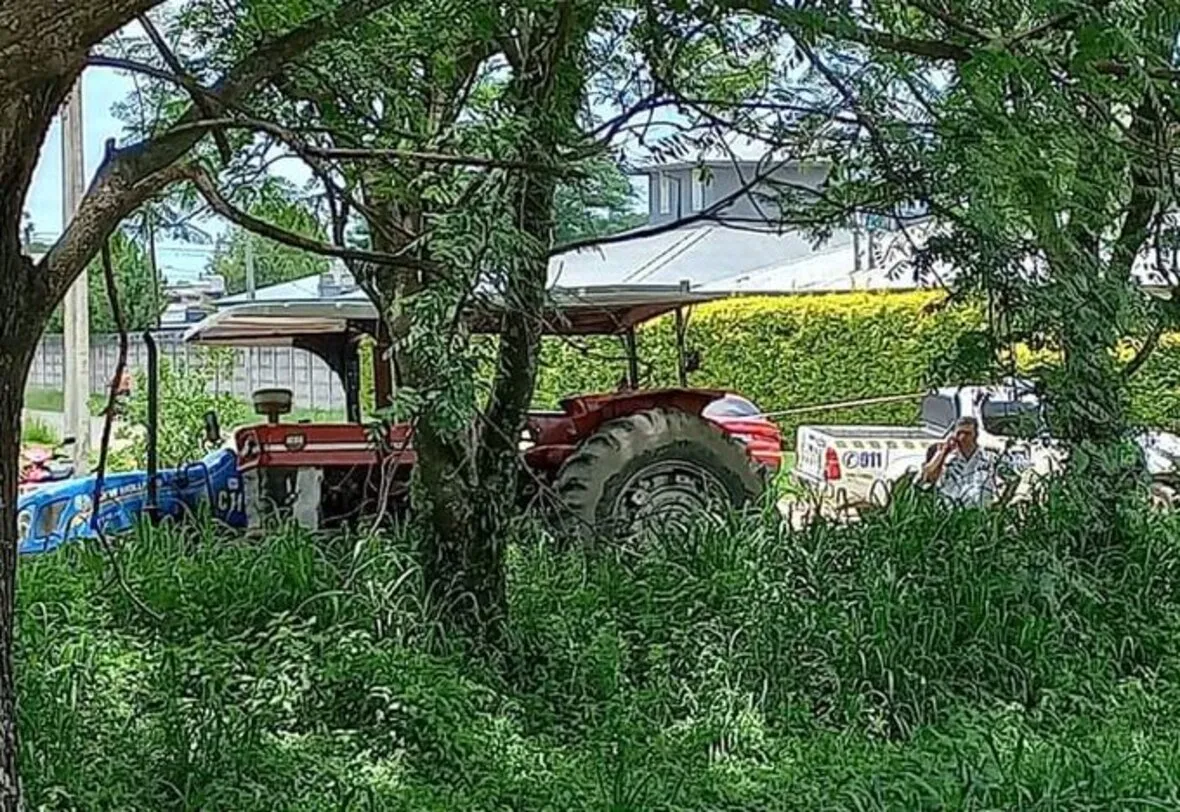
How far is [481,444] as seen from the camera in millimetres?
4969

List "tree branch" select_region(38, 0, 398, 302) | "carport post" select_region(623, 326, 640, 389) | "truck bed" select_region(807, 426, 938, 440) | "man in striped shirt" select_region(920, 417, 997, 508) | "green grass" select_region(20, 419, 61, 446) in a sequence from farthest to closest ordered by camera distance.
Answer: "green grass" select_region(20, 419, 61, 446)
"truck bed" select_region(807, 426, 938, 440)
"carport post" select_region(623, 326, 640, 389)
"man in striped shirt" select_region(920, 417, 997, 508)
"tree branch" select_region(38, 0, 398, 302)

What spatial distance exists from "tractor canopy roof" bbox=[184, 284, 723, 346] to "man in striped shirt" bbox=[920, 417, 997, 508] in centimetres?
159

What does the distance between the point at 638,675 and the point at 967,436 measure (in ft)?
9.54

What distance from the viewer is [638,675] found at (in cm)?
479

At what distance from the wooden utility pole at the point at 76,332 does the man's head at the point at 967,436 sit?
5.96 meters

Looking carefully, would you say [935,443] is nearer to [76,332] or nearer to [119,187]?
[76,332]

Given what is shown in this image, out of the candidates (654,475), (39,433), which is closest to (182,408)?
(654,475)

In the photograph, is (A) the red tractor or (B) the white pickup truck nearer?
(B) the white pickup truck

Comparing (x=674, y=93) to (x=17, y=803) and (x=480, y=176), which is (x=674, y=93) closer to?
(x=480, y=176)

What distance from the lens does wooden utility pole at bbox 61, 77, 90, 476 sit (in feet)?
Result: 31.4

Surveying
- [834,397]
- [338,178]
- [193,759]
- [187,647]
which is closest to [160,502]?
[187,647]

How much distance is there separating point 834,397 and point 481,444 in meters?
10.5

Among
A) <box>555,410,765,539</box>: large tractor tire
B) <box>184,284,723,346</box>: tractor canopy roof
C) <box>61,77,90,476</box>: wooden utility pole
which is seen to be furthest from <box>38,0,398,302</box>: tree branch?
<box>61,77,90,476</box>: wooden utility pole

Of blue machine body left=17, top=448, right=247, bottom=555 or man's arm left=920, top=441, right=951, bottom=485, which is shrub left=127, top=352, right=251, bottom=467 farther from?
man's arm left=920, top=441, right=951, bottom=485
